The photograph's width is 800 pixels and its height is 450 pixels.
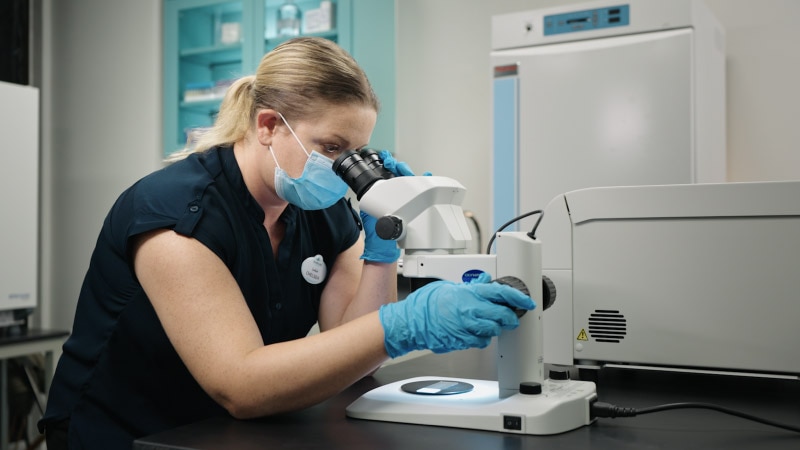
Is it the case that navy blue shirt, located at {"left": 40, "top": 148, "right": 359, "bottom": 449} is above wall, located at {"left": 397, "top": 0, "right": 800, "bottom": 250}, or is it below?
below

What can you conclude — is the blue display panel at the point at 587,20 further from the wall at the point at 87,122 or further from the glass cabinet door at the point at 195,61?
the wall at the point at 87,122

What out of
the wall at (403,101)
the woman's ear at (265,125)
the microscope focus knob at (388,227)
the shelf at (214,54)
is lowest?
the microscope focus knob at (388,227)

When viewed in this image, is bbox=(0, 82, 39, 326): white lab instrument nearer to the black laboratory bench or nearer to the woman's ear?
the woman's ear

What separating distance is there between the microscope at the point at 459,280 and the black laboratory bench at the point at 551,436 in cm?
2

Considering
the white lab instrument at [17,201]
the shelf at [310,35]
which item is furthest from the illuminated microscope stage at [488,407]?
the white lab instrument at [17,201]

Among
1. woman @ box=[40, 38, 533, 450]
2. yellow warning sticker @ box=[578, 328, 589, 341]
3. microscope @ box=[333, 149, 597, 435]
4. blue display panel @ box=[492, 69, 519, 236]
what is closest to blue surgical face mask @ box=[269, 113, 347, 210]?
woman @ box=[40, 38, 533, 450]

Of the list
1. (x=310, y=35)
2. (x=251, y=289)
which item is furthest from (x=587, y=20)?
(x=251, y=289)

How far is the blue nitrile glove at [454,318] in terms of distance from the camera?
2.97 ft

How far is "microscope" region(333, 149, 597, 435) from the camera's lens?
2.97ft

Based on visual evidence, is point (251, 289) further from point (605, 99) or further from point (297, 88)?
point (605, 99)

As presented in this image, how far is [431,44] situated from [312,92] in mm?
2188

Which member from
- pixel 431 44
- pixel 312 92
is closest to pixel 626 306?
pixel 312 92

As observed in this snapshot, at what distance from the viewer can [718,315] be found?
1136 mm

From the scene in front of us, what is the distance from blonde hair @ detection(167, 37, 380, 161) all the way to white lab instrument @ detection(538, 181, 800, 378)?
449mm
